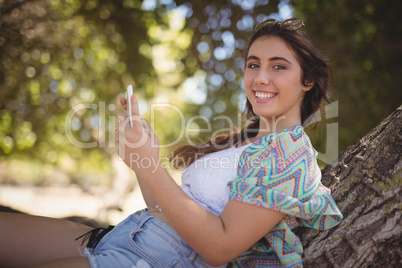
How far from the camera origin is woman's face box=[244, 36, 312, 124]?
64.2 inches

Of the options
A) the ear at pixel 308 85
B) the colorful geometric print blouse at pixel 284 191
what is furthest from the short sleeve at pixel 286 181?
the ear at pixel 308 85

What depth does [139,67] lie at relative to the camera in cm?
575

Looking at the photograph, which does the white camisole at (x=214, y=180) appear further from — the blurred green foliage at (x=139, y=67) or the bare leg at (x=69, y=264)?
the blurred green foliage at (x=139, y=67)

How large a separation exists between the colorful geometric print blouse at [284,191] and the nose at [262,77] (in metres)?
0.30

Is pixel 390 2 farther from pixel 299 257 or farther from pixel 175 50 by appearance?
pixel 299 257

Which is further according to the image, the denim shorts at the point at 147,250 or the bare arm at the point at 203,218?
the denim shorts at the point at 147,250

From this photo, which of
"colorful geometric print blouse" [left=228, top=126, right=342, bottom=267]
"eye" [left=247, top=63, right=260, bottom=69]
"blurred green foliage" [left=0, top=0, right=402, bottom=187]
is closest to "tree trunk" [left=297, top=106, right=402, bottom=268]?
"colorful geometric print blouse" [left=228, top=126, right=342, bottom=267]

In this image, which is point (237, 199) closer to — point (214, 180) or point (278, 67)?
point (214, 180)

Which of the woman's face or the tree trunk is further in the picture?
the woman's face

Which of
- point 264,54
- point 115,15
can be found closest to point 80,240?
point 264,54

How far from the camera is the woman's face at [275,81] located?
1631 millimetres

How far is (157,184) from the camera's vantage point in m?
1.25

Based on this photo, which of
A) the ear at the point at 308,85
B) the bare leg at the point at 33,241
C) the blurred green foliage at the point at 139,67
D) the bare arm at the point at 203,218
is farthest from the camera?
the blurred green foliage at the point at 139,67

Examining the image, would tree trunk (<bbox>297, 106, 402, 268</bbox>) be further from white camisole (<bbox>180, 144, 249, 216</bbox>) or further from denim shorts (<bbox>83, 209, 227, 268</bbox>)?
denim shorts (<bbox>83, 209, 227, 268</bbox>)
